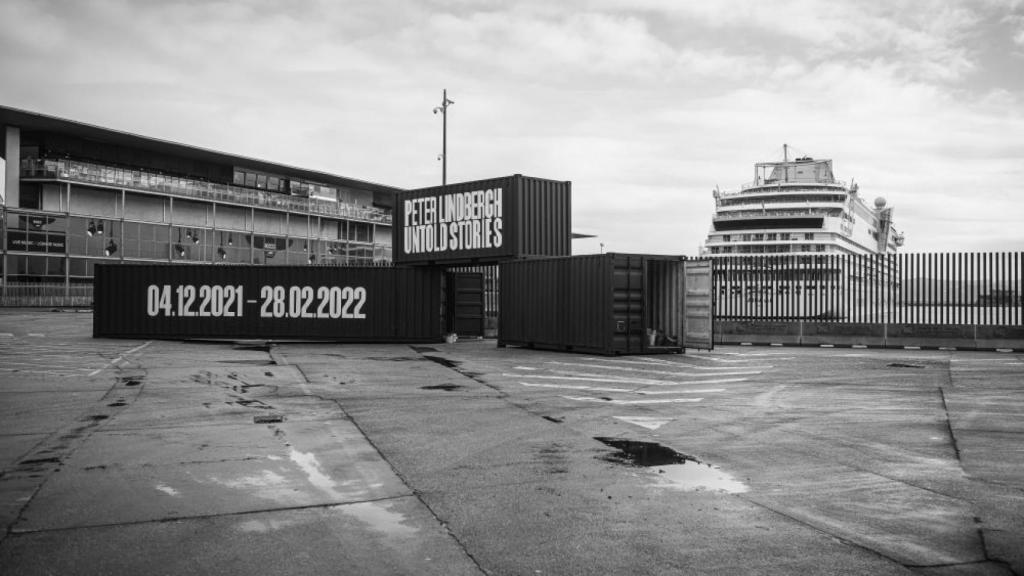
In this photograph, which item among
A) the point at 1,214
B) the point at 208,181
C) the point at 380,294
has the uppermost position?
the point at 208,181

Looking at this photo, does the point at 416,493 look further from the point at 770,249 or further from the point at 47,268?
the point at 47,268

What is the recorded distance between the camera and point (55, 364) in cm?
1864

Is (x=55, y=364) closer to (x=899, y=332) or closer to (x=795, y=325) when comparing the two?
(x=795, y=325)

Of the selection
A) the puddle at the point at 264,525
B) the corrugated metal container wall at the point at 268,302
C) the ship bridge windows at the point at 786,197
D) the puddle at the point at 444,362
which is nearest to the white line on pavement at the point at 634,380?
the puddle at the point at 444,362

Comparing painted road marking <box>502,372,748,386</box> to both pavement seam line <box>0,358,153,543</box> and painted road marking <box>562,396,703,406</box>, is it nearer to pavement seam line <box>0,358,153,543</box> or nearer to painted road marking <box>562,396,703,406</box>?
painted road marking <box>562,396,703,406</box>

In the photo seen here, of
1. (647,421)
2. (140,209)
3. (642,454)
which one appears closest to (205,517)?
(642,454)

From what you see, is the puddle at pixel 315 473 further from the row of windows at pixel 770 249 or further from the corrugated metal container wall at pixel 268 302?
the row of windows at pixel 770 249

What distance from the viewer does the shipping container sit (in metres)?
26.0

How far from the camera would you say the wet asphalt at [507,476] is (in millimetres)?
5406

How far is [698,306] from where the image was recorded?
963 inches

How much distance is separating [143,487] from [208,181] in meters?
80.0

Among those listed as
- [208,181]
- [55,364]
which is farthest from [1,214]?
[55,364]

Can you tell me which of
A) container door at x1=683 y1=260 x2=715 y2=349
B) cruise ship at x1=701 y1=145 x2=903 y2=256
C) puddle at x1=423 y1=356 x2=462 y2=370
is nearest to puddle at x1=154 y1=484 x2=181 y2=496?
puddle at x1=423 y1=356 x2=462 y2=370

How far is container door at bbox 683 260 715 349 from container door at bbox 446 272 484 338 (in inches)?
355
